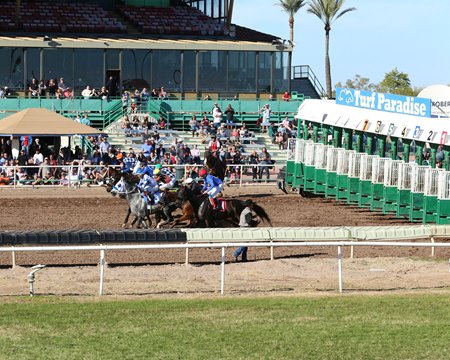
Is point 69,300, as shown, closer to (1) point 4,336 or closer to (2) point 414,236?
(1) point 4,336

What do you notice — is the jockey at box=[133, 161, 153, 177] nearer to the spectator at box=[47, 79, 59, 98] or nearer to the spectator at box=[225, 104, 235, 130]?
the spectator at box=[225, 104, 235, 130]

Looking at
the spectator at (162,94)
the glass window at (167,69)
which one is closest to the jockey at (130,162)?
the spectator at (162,94)

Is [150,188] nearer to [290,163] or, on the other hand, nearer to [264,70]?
[290,163]

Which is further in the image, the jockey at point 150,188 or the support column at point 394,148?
the support column at point 394,148

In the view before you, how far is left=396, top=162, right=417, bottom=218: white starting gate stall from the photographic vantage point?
24.4m

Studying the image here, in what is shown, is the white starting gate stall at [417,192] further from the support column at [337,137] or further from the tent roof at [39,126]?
the tent roof at [39,126]

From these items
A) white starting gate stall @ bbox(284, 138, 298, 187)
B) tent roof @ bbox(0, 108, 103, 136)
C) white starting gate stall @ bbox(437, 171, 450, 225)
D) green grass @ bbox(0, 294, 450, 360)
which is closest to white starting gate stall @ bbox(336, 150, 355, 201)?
white starting gate stall @ bbox(284, 138, 298, 187)

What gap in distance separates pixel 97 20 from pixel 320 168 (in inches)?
778

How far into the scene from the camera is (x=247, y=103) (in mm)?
42531

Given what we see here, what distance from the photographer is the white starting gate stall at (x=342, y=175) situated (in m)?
27.5

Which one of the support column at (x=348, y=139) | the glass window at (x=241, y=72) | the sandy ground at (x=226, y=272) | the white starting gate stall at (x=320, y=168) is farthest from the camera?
the glass window at (x=241, y=72)

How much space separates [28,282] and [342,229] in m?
6.05

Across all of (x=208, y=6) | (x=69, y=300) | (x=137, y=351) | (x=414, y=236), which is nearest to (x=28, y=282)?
(x=69, y=300)

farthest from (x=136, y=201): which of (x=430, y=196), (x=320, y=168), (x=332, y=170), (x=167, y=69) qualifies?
(x=167, y=69)
